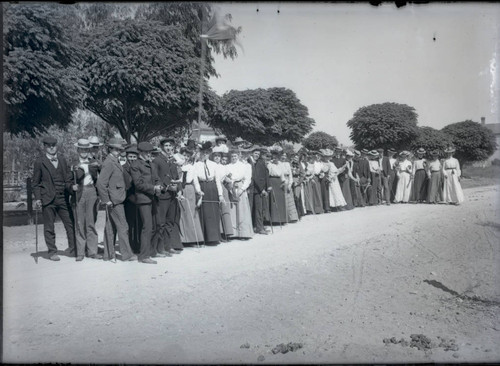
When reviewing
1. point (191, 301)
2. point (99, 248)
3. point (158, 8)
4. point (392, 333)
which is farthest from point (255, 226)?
point (158, 8)

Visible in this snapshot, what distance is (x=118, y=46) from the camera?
49.4ft

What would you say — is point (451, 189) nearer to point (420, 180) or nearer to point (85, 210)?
point (420, 180)

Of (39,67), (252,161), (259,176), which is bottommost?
(259,176)

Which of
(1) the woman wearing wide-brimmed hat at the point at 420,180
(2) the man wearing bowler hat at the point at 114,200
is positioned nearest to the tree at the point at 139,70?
(2) the man wearing bowler hat at the point at 114,200

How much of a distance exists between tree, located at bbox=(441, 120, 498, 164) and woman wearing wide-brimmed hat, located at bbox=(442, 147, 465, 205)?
52.2ft

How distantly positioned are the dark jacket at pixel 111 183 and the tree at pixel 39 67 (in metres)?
4.07

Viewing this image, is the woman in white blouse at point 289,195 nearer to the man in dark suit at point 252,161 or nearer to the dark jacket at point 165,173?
the man in dark suit at point 252,161

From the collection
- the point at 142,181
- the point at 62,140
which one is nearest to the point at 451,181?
the point at 142,181

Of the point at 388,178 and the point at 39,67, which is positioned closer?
the point at 39,67

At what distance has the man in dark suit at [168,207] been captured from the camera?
27.8 feet

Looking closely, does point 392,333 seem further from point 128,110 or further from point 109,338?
point 128,110

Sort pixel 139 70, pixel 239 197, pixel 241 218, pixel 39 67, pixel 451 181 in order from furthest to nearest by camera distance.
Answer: pixel 451 181, pixel 139 70, pixel 39 67, pixel 239 197, pixel 241 218

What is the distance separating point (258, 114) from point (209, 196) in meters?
14.1

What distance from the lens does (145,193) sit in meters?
8.03
